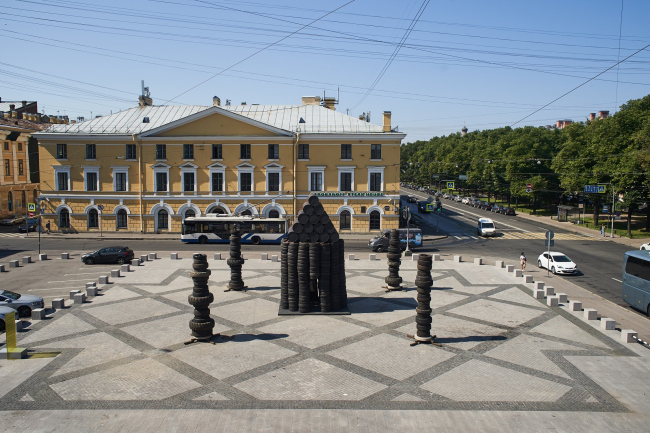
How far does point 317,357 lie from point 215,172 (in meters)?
38.9

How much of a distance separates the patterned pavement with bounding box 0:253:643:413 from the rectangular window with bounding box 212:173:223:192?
92.0 ft

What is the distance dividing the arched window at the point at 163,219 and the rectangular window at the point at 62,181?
1070 cm

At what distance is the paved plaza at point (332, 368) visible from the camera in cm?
1358

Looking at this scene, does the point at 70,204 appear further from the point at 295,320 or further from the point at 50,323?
the point at 295,320

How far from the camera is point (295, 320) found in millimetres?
21547

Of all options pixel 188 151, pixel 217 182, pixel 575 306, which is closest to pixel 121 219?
pixel 188 151

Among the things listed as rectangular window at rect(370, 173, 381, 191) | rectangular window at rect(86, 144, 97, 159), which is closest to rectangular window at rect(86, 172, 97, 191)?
rectangular window at rect(86, 144, 97, 159)

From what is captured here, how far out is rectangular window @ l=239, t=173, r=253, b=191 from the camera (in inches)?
2101

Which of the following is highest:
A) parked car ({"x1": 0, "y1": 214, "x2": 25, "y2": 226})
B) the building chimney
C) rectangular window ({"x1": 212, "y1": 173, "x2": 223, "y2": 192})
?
the building chimney

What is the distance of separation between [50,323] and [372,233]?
36.9 metres

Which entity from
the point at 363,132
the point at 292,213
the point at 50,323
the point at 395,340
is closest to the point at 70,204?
Result: the point at 292,213

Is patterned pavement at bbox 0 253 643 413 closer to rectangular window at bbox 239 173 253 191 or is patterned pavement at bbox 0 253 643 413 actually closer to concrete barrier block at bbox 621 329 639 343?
concrete barrier block at bbox 621 329 639 343

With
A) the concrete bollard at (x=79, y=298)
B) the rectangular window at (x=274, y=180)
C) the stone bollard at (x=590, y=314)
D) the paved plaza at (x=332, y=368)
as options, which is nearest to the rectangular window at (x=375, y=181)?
the rectangular window at (x=274, y=180)

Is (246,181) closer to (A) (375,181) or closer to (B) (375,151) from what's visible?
(A) (375,181)
